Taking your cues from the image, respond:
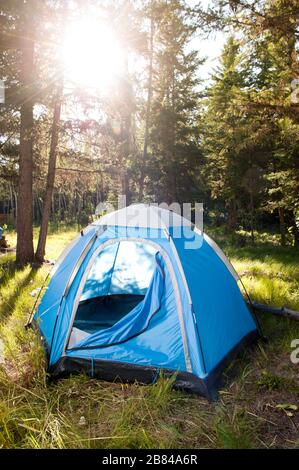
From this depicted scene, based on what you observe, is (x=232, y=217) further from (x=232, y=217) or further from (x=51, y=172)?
(x=51, y=172)

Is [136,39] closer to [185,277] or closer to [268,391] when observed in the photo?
[185,277]

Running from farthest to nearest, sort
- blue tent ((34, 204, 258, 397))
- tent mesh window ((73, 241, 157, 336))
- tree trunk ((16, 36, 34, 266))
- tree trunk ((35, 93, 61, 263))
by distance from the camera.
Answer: tree trunk ((35, 93, 61, 263)) → tree trunk ((16, 36, 34, 266)) → tent mesh window ((73, 241, 157, 336)) → blue tent ((34, 204, 258, 397))

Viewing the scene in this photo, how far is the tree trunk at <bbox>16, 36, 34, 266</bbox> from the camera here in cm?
796

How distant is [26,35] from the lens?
752cm

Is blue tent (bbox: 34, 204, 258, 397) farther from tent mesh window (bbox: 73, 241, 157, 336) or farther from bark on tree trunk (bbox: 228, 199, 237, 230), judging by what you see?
bark on tree trunk (bbox: 228, 199, 237, 230)

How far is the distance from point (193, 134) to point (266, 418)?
13.6m

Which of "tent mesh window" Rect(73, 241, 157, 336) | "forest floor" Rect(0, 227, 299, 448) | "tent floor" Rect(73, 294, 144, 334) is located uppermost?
"tent mesh window" Rect(73, 241, 157, 336)

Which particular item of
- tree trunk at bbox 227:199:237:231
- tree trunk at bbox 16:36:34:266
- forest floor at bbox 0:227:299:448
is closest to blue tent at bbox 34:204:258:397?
forest floor at bbox 0:227:299:448

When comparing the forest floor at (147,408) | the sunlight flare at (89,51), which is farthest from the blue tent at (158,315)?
the sunlight flare at (89,51)

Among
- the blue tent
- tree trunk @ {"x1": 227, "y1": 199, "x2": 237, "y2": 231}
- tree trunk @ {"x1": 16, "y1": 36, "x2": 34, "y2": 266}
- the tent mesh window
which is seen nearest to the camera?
the blue tent

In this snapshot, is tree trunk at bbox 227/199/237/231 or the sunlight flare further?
tree trunk at bbox 227/199/237/231

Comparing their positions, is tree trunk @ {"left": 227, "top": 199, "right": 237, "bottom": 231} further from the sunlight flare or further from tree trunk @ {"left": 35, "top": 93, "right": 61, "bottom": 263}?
the sunlight flare

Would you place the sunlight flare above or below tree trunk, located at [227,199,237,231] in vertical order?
above
